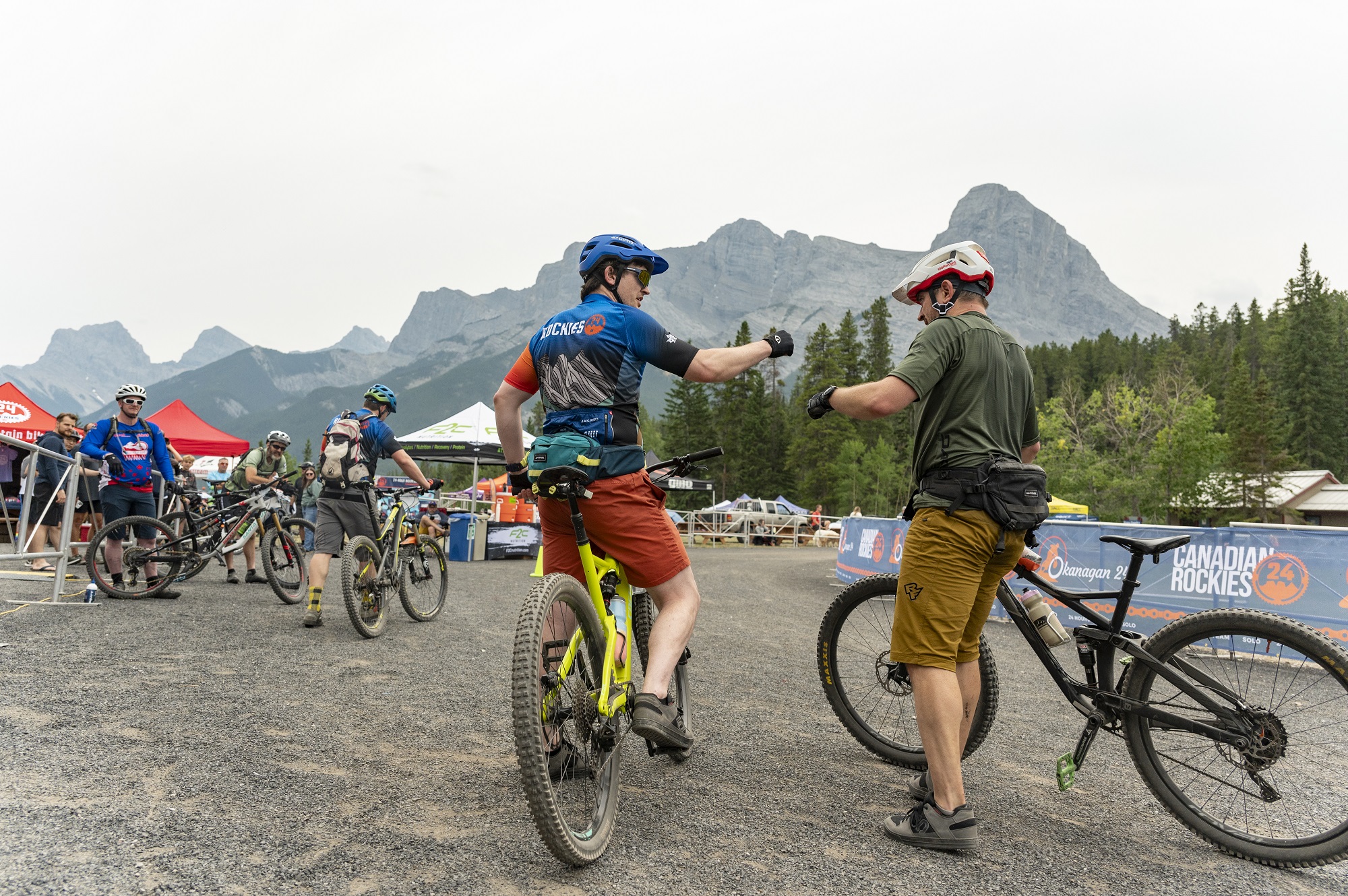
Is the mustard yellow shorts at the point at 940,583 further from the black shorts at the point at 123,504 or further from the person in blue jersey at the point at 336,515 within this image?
the black shorts at the point at 123,504

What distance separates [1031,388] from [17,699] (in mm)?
5262

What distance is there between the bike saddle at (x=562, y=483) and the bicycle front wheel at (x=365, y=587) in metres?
4.21

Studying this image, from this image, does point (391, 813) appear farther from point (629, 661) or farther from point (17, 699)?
point (17, 699)

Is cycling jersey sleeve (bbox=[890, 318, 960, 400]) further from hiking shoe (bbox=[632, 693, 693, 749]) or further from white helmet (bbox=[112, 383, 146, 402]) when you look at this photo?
white helmet (bbox=[112, 383, 146, 402])

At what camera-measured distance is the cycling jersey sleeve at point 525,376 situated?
3287mm

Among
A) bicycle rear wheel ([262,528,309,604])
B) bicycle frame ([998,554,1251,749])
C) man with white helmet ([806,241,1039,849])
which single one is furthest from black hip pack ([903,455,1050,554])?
bicycle rear wheel ([262,528,309,604])

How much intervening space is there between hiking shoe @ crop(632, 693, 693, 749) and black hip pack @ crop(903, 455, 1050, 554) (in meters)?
1.30

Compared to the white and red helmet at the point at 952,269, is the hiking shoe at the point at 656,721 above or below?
below

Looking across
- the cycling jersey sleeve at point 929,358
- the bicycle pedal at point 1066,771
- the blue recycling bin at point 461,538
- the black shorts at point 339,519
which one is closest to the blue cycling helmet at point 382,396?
the black shorts at point 339,519

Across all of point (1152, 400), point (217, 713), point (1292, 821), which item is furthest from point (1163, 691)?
point (1152, 400)

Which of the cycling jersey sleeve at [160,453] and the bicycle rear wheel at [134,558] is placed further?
the cycling jersey sleeve at [160,453]

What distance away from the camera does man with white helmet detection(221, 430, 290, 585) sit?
9742 mm

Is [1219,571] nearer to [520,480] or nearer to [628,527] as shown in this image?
[628,527]

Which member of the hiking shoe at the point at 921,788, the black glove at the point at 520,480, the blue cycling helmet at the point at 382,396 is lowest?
the hiking shoe at the point at 921,788
